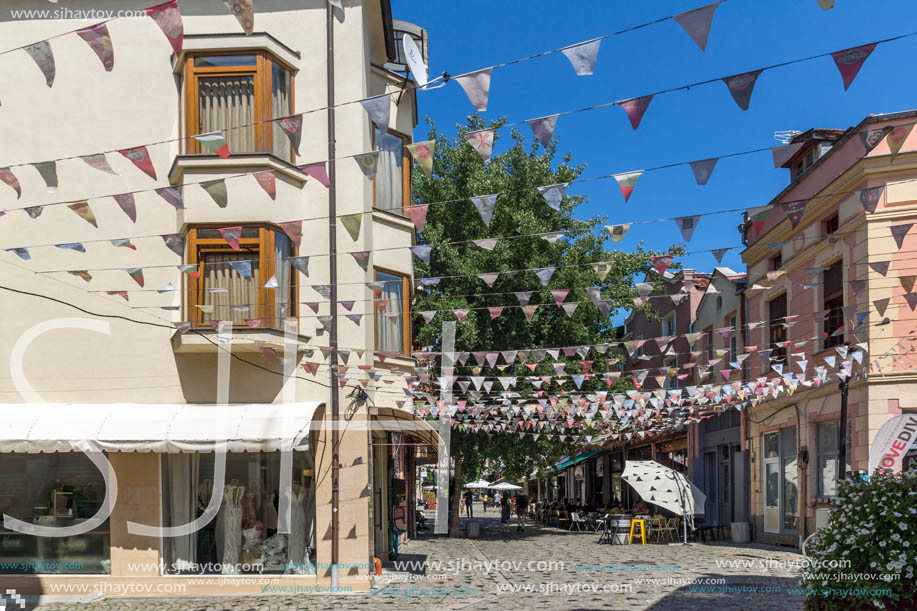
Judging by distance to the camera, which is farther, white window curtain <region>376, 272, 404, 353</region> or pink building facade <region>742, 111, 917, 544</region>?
pink building facade <region>742, 111, 917, 544</region>

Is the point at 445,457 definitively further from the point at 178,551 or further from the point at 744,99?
the point at 744,99

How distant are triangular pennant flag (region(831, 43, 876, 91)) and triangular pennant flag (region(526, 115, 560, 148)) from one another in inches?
102

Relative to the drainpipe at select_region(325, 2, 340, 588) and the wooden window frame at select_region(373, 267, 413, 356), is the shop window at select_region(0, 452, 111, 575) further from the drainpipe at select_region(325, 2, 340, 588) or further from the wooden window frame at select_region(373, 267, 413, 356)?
the wooden window frame at select_region(373, 267, 413, 356)

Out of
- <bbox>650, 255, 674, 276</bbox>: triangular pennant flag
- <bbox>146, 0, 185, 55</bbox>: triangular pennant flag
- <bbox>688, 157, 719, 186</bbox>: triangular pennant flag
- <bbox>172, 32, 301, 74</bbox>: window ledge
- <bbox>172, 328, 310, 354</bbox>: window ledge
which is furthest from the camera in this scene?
<bbox>172, 32, 301, 74</bbox>: window ledge

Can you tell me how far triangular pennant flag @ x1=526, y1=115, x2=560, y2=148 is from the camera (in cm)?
904

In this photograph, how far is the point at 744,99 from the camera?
8.17m

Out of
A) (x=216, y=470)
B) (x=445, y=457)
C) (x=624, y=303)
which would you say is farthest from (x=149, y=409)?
(x=624, y=303)

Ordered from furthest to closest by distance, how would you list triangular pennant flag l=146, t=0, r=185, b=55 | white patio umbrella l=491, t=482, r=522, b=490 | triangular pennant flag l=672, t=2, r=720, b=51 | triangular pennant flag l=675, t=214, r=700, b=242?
white patio umbrella l=491, t=482, r=522, b=490 → triangular pennant flag l=675, t=214, r=700, b=242 → triangular pennant flag l=146, t=0, r=185, b=55 → triangular pennant flag l=672, t=2, r=720, b=51

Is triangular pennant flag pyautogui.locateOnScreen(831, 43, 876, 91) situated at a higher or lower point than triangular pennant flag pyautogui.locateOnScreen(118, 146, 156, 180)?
higher

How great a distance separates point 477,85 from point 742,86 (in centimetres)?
238

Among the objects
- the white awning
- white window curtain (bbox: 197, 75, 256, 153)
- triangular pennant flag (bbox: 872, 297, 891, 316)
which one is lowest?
the white awning

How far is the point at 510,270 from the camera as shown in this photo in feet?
88.0

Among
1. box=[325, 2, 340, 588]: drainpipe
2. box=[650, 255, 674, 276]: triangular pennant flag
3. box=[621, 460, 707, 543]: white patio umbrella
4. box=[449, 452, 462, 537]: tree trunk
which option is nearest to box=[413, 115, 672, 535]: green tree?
box=[449, 452, 462, 537]: tree trunk

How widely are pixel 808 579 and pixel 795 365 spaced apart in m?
16.1
